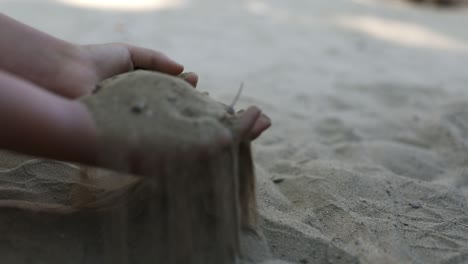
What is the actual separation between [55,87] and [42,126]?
39 centimetres

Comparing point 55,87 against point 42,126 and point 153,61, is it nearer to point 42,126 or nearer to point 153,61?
point 153,61

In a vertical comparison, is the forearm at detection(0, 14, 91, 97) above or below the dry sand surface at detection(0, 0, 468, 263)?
above

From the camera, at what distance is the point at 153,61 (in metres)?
1.51

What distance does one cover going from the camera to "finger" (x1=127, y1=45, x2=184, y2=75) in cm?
150

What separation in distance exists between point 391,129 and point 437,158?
0.33 metres

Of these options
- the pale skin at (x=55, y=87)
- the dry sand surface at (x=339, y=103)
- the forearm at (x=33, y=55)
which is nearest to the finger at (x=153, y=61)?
the pale skin at (x=55, y=87)

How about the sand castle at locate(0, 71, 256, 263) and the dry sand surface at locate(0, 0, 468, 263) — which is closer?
the sand castle at locate(0, 71, 256, 263)

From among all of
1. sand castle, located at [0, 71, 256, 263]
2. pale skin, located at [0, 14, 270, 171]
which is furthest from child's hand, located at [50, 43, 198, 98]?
sand castle, located at [0, 71, 256, 263]

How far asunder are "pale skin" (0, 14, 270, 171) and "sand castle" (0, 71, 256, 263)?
0.14ft

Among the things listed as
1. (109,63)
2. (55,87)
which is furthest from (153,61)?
(55,87)

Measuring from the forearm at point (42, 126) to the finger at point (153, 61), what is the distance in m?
0.45

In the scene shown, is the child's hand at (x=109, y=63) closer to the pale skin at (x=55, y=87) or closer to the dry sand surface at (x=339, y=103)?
the pale skin at (x=55, y=87)

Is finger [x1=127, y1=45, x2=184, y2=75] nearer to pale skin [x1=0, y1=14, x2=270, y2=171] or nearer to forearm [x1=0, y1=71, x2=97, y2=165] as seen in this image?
pale skin [x1=0, y1=14, x2=270, y2=171]

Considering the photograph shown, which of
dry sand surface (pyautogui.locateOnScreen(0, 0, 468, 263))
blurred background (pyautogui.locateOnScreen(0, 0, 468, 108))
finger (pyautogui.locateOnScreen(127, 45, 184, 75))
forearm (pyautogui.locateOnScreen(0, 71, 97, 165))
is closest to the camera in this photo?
forearm (pyautogui.locateOnScreen(0, 71, 97, 165))
